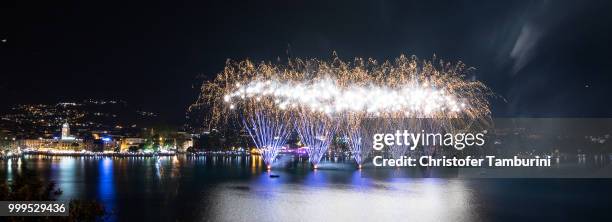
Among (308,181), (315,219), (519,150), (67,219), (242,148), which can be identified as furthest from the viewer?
(242,148)

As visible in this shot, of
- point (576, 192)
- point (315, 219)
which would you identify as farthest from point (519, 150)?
point (315, 219)

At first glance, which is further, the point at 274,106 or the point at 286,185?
the point at 274,106

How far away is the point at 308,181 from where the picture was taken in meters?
42.7

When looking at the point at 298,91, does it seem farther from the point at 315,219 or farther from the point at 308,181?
the point at 315,219

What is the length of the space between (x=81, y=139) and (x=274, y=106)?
138 metres

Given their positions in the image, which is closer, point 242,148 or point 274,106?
point 274,106

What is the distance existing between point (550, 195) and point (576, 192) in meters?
3.34

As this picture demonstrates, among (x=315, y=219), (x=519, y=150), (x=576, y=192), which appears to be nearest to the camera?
(x=315, y=219)

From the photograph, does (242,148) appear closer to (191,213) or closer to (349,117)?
(349,117)

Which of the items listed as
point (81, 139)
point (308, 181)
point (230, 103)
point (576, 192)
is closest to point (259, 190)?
point (308, 181)

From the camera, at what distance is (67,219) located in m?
13.1

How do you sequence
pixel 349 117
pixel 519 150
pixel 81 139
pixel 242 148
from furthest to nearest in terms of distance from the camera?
pixel 81 139
pixel 242 148
pixel 519 150
pixel 349 117

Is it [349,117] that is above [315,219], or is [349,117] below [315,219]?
above

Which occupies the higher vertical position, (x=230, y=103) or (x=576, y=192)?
(x=230, y=103)
